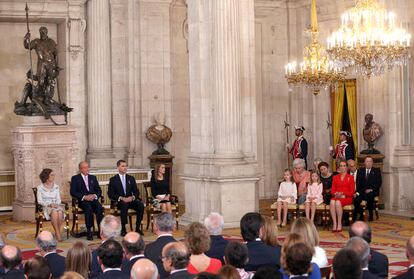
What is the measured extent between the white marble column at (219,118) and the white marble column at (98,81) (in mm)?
4851

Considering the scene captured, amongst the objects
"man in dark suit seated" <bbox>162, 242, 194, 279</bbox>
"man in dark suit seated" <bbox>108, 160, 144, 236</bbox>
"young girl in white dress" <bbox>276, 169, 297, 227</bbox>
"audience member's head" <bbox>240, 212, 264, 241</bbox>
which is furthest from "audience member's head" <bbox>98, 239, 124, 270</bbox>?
"young girl in white dress" <bbox>276, 169, 297, 227</bbox>

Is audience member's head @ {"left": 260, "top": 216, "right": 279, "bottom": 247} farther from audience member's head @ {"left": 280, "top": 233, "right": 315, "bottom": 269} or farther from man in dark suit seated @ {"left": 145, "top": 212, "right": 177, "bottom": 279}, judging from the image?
audience member's head @ {"left": 280, "top": 233, "right": 315, "bottom": 269}

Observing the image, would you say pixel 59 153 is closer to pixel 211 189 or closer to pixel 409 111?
pixel 211 189

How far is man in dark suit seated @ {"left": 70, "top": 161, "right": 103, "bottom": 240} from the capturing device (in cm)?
1395

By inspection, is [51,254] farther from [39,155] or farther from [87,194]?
[39,155]

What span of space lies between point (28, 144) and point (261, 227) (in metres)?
9.34

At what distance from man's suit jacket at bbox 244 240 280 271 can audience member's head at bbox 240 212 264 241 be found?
0.05 meters

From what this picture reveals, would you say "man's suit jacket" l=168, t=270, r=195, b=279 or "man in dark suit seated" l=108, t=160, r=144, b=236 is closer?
"man's suit jacket" l=168, t=270, r=195, b=279

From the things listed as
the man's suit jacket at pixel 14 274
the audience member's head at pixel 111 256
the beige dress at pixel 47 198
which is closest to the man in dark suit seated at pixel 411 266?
the audience member's head at pixel 111 256

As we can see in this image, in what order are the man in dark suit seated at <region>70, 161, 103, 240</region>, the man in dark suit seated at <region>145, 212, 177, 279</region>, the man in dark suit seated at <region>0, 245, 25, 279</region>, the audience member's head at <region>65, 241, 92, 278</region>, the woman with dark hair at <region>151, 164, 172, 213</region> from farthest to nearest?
the woman with dark hair at <region>151, 164, 172, 213</region> → the man in dark suit seated at <region>70, 161, 103, 240</region> → the man in dark suit seated at <region>145, 212, 177, 279</region> → the audience member's head at <region>65, 241, 92, 278</region> → the man in dark suit seated at <region>0, 245, 25, 279</region>

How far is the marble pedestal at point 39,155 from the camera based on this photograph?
16.0 metres

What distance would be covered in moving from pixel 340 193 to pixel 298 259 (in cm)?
914

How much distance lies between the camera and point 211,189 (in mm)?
14508

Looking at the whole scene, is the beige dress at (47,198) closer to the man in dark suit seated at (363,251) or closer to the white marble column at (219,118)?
the white marble column at (219,118)
